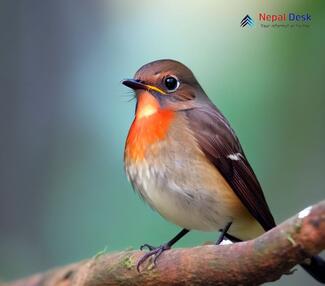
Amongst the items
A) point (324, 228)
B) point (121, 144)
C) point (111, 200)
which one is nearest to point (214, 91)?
point (121, 144)

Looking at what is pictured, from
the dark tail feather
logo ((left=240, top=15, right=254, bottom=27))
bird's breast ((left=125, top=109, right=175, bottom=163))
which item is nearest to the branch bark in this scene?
bird's breast ((left=125, top=109, right=175, bottom=163))

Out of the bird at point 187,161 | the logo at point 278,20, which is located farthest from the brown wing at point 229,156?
the logo at point 278,20

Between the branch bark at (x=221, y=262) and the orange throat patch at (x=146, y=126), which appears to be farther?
the orange throat patch at (x=146, y=126)

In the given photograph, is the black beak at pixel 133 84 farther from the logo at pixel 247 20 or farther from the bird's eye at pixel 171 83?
the logo at pixel 247 20

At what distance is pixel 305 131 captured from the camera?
1.95 m

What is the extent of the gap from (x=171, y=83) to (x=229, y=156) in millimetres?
231

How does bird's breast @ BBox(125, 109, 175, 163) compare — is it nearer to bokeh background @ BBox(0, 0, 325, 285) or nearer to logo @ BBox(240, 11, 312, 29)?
bokeh background @ BBox(0, 0, 325, 285)

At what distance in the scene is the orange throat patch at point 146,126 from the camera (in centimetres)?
170

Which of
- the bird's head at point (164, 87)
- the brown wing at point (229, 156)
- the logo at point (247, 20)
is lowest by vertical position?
the brown wing at point (229, 156)

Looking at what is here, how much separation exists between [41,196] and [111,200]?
25 cm

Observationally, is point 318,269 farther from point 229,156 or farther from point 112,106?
point 112,106

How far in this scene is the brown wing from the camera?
170 cm

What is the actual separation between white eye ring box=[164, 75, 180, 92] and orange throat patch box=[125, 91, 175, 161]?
0.05 meters

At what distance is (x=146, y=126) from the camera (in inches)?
67.8
